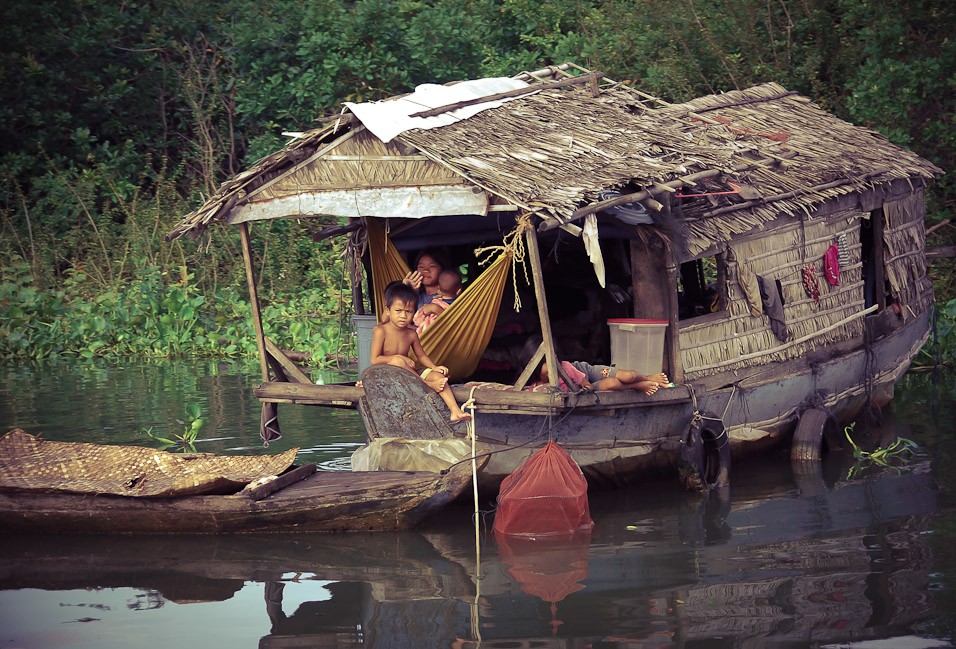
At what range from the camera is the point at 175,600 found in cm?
609

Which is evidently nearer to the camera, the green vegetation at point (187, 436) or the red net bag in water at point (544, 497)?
the red net bag in water at point (544, 497)

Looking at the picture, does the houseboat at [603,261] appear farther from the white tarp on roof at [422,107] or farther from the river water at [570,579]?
the river water at [570,579]

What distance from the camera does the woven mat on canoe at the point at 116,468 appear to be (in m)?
6.92

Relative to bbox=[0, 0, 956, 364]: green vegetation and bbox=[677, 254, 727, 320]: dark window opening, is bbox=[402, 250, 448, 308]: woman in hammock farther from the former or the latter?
bbox=[0, 0, 956, 364]: green vegetation

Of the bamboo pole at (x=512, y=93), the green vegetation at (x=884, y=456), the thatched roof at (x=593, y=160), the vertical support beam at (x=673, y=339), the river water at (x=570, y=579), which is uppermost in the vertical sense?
the bamboo pole at (x=512, y=93)

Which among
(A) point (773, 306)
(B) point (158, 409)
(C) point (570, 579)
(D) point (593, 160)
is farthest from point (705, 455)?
(B) point (158, 409)

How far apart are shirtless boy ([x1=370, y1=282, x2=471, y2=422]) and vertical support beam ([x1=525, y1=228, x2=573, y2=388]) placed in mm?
622

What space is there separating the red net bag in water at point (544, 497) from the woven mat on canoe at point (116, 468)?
51.6 inches

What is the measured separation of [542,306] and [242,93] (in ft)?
31.9

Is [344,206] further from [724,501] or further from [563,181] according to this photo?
[724,501]

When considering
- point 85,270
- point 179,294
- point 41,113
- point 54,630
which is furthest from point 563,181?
point 41,113

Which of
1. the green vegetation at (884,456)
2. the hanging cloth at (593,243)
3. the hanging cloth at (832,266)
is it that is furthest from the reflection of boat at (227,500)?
the hanging cloth at (832,266)

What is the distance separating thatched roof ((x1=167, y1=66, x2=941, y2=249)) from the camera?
7004 millimetres

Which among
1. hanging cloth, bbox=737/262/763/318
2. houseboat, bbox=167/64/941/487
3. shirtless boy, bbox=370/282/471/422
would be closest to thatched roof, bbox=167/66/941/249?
houseboat, bbox=167/64/941/487
